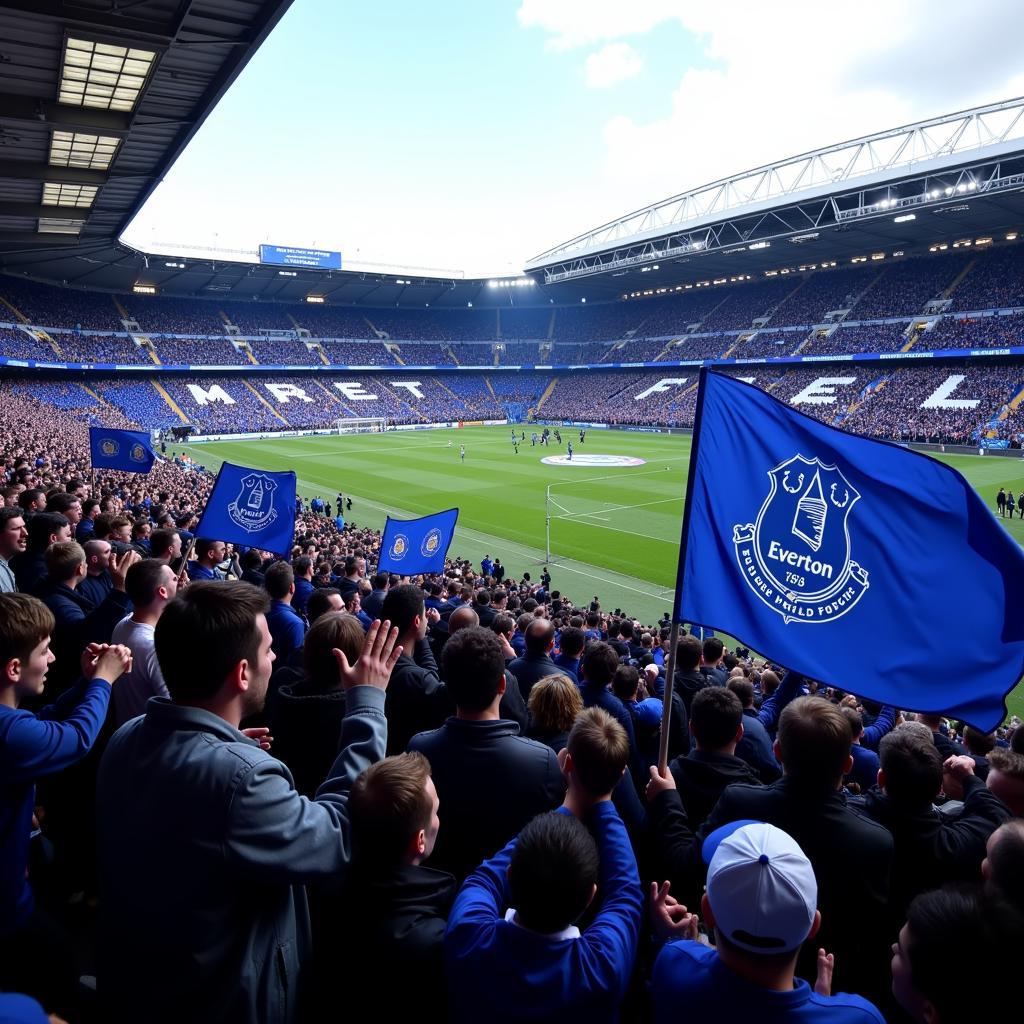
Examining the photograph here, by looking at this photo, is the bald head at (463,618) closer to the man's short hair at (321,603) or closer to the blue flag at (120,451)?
the man's short hair at (321,603)

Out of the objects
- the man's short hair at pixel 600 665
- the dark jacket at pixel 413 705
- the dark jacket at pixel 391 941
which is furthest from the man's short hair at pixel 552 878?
the man's short hair at pixel 600 665

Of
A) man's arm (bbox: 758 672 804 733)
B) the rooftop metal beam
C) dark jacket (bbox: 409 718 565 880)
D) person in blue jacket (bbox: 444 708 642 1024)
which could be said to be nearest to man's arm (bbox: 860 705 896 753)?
man's arm (bbox: 758 672 804 733)

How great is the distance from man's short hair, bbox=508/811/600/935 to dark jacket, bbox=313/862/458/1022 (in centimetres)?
36

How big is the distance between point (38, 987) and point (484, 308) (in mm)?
102052

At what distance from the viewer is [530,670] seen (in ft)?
19.2

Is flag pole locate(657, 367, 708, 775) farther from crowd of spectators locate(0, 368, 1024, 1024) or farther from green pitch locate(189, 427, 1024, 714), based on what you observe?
green pitch locate(189, 427, 1024, 714)

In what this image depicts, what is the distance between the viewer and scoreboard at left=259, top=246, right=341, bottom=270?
230 feet

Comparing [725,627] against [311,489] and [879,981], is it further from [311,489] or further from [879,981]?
[311,489]

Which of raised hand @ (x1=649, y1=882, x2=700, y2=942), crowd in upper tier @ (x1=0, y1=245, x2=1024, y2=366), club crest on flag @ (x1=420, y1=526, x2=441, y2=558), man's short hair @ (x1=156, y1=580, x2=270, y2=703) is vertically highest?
crowd in upper tier @ (x1=0, y1=245, x2=1024, y2=366)

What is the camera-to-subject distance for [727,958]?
6.77ft

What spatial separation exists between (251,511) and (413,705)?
6.06 m

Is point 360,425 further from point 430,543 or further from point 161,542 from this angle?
point 161,542

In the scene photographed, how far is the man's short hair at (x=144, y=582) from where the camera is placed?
4.35 m

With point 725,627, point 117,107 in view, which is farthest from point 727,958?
point 117,107
